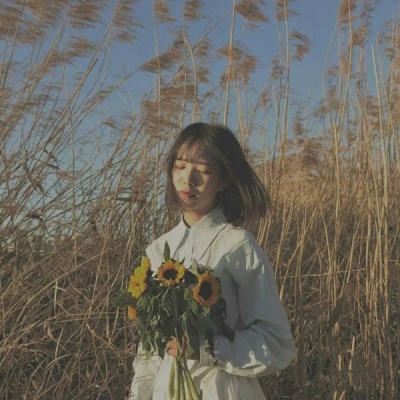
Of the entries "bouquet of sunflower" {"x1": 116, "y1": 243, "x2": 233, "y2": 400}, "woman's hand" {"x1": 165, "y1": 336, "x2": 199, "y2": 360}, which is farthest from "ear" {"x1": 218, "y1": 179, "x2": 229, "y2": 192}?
"woman's hand" {"x1": 165, "y1": 336, "x2": 199, "y2": 360}

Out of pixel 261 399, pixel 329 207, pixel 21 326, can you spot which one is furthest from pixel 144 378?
pixel 329 207

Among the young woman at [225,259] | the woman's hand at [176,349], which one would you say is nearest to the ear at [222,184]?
the young woman at [225,259]

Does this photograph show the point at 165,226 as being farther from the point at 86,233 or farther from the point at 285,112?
the point at 285,112

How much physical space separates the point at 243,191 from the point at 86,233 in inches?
53.9

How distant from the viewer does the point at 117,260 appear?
288cm

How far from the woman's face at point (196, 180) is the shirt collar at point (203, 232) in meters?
0.03

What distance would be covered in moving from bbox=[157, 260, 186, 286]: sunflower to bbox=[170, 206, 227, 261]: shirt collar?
21 centimetres

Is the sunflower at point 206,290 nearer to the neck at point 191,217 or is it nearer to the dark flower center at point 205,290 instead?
the dark flower center at point 205,290

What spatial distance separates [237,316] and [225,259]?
0.13 metres

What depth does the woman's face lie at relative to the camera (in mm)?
1671

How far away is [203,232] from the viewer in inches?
66.7

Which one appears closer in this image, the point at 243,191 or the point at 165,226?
the point at 243,191

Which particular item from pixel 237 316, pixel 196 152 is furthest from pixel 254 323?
pixel 196 152

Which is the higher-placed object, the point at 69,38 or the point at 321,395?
the point at 69,38
